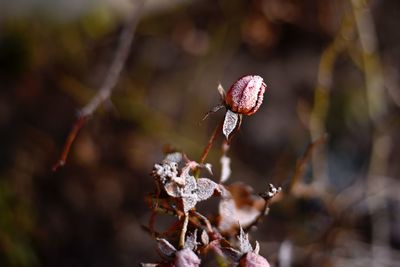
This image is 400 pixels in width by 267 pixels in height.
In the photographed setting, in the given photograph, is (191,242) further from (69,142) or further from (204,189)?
(69,142)

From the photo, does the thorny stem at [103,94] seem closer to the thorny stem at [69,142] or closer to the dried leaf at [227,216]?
the thorny stem at [69,142]

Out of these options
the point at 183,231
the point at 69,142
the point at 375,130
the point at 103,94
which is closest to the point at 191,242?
the point at 183,231

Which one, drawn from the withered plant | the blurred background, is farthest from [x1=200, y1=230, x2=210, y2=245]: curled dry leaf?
the blurred background

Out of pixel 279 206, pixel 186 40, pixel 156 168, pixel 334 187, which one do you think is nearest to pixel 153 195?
pixel 156 168

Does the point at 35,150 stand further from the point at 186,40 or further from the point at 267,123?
the point at 267,123

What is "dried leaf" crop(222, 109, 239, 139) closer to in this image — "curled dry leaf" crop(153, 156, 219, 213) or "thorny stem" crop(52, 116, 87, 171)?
"curled dry leaf" crop(153, 156, 219, 213)

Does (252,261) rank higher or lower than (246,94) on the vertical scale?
lower
